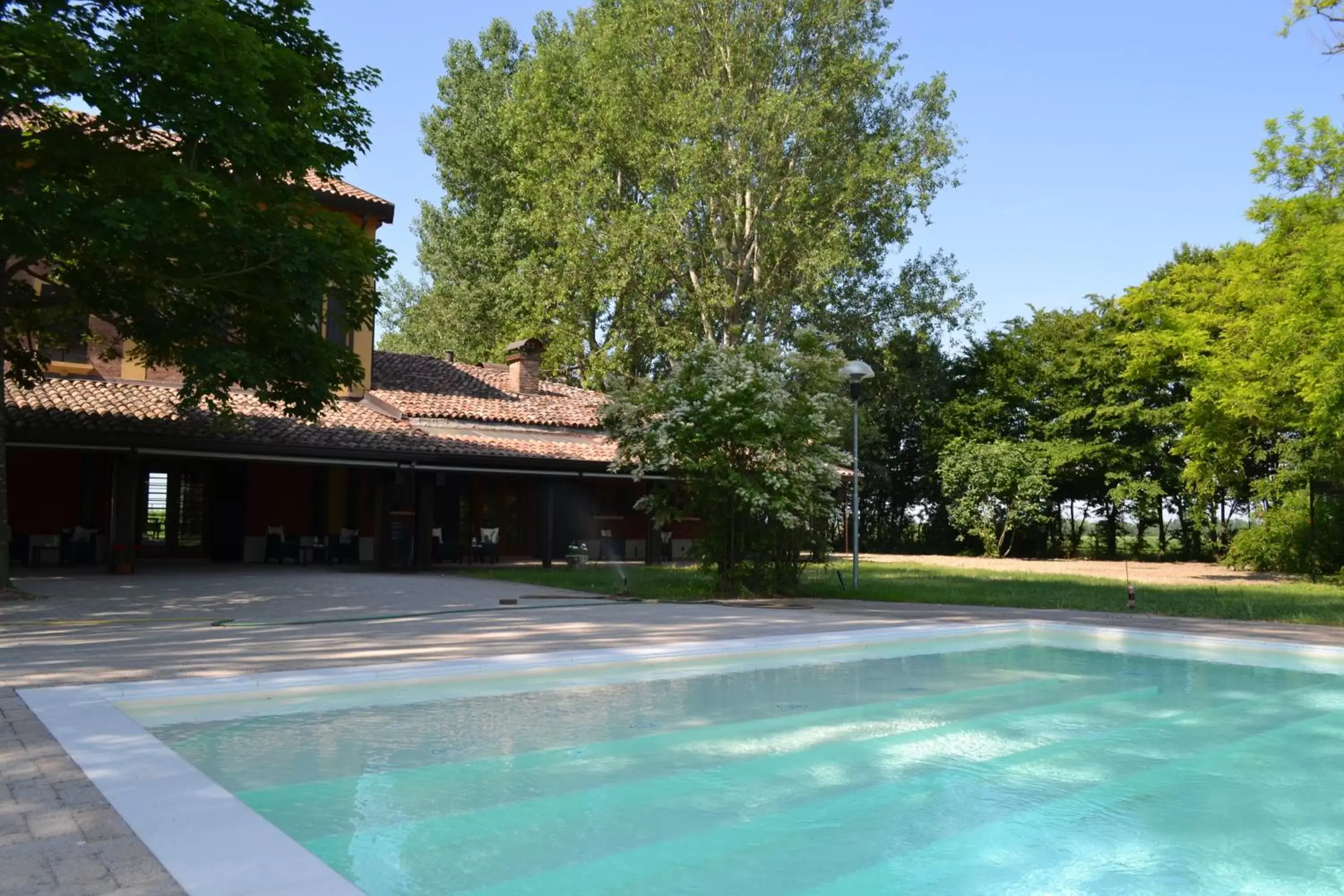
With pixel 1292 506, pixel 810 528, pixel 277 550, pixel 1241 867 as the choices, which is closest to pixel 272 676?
pixel 1241 867

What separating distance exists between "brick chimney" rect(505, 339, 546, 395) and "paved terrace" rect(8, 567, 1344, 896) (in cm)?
1156

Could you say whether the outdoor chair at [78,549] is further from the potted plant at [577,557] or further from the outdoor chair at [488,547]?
the potted plant at [577,557]

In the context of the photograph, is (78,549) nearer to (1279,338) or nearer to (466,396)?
(466,396)

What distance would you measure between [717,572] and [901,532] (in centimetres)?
2490

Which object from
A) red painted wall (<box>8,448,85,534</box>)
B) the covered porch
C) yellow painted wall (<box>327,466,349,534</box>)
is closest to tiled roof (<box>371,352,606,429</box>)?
the covered porch

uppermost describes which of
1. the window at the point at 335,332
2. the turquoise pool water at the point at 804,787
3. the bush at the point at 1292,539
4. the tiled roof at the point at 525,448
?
the window at the point at 335,332

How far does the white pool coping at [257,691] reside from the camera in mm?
3266

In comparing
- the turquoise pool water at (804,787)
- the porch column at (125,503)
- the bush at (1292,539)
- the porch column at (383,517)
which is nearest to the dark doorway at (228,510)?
the porch column at (383,517)

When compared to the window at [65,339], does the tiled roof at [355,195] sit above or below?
above

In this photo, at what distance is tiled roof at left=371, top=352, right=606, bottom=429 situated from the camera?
24520mm

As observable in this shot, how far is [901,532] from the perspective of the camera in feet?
128

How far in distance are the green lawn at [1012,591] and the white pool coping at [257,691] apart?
3.20 m

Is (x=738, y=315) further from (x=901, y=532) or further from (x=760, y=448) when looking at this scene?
(x=760, y=448)

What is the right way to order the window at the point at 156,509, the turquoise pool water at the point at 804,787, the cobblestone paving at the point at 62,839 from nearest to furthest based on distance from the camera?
the cobblestone paving at the point at 62,839, the turquoise pool water at the point at 804,787, the window at the point at 156,509
